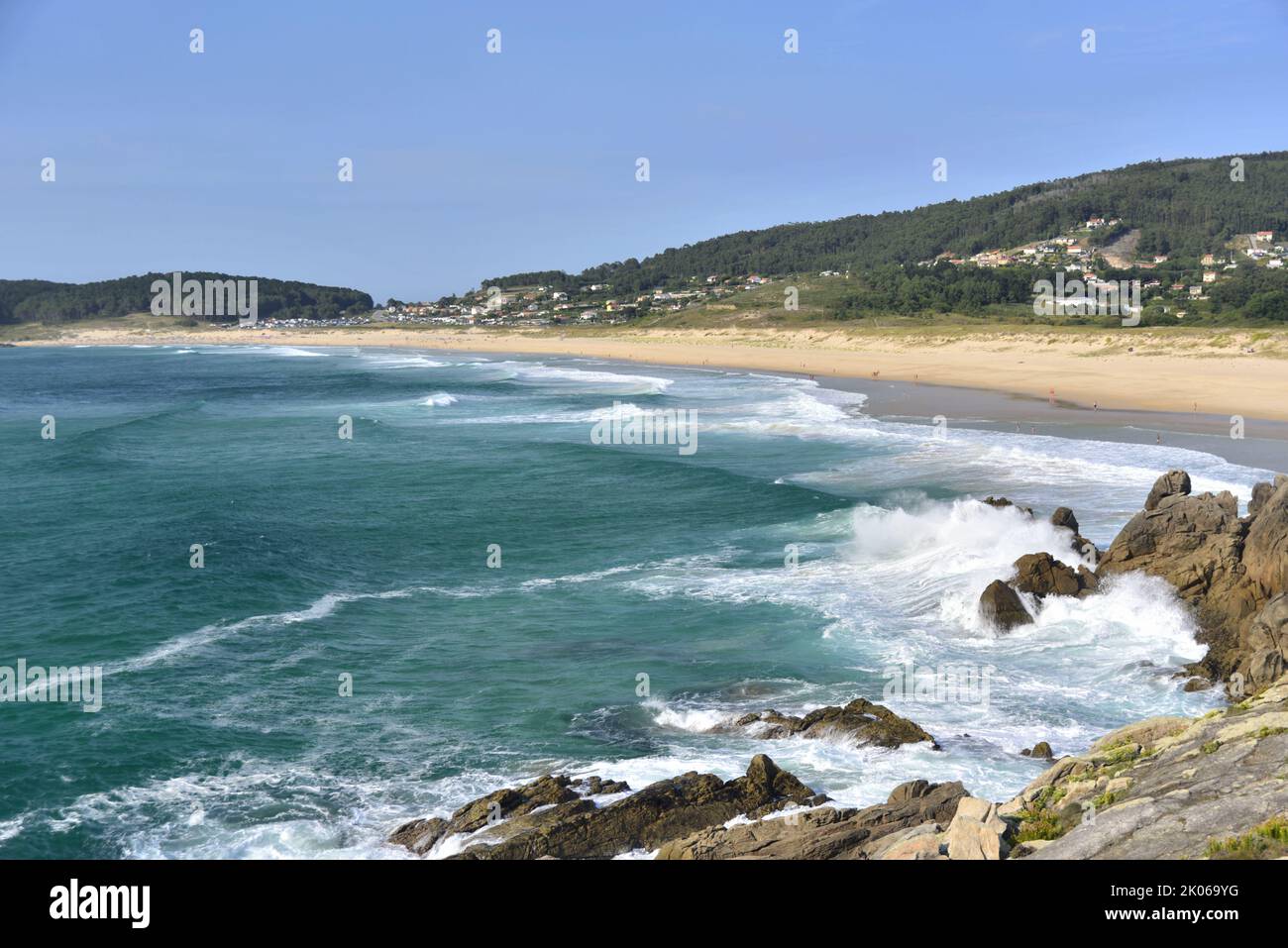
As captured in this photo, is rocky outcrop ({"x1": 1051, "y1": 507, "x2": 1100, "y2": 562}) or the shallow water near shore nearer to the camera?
the shallow water near shore

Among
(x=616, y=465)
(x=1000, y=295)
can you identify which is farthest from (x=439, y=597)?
(x=1000, y=295)

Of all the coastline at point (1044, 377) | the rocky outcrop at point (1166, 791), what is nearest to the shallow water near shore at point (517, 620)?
the coastline at point (1044, 377)

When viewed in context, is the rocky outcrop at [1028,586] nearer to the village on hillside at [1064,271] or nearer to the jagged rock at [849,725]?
the jagged rock at [849,725]

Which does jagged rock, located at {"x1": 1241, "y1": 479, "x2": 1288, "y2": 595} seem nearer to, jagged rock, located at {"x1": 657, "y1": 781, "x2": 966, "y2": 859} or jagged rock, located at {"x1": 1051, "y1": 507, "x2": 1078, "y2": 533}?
jagged rock, located at {"x1": 1051, "y1": 507, "x2": 1078, "y2": 533}

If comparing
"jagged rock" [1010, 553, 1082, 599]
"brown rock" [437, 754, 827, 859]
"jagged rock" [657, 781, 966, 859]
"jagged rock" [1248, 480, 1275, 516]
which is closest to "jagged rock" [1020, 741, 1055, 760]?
"jagged rock" [657, 781, 966, 859]

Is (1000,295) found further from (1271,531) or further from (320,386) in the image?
(1271,531)

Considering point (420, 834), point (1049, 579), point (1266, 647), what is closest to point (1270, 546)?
point (1266, 647)
